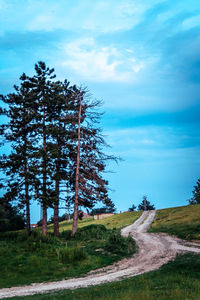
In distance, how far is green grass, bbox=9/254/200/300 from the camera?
10.2m

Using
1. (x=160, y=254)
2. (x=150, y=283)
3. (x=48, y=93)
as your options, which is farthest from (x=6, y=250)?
(x=48, y=93)

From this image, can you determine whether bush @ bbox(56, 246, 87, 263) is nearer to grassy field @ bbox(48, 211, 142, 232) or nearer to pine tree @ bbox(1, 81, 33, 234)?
pine tree @ bbox(1, 81, 33, 234)

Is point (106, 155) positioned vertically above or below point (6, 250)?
above

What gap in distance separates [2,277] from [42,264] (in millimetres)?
2930

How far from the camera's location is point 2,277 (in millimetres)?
17047

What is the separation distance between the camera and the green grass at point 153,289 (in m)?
10.2

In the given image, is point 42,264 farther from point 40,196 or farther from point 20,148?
point 20,148

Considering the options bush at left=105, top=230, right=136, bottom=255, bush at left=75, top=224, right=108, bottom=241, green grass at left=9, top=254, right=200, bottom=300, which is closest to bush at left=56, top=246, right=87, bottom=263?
bush at left=105, top=230, right=136, bottom=255

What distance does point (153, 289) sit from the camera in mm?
11539

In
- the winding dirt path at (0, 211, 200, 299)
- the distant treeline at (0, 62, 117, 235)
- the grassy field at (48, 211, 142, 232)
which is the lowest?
the winding dirt path at (0, 211, 200, 299)

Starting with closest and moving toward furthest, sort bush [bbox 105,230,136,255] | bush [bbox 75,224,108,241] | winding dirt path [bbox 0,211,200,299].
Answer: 1. winding dirt path [bbox 0,211,200,299]
2. bush [bbox 105,230,136,255]
3. bush [bbox 75,224,108,241]

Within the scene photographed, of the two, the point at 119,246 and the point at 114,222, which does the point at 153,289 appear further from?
the point at 114,222

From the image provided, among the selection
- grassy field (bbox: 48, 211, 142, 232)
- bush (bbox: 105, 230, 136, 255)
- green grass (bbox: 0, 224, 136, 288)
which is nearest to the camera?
green grass (bbox: 0, 224, 136, 288)

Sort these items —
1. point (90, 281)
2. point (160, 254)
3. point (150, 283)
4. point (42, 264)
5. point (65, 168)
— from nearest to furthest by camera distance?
1. point (150, 283)
2. point (90, 281)
3. point (42, 264)
4. point (160, 254)
5. point (65, 168)
